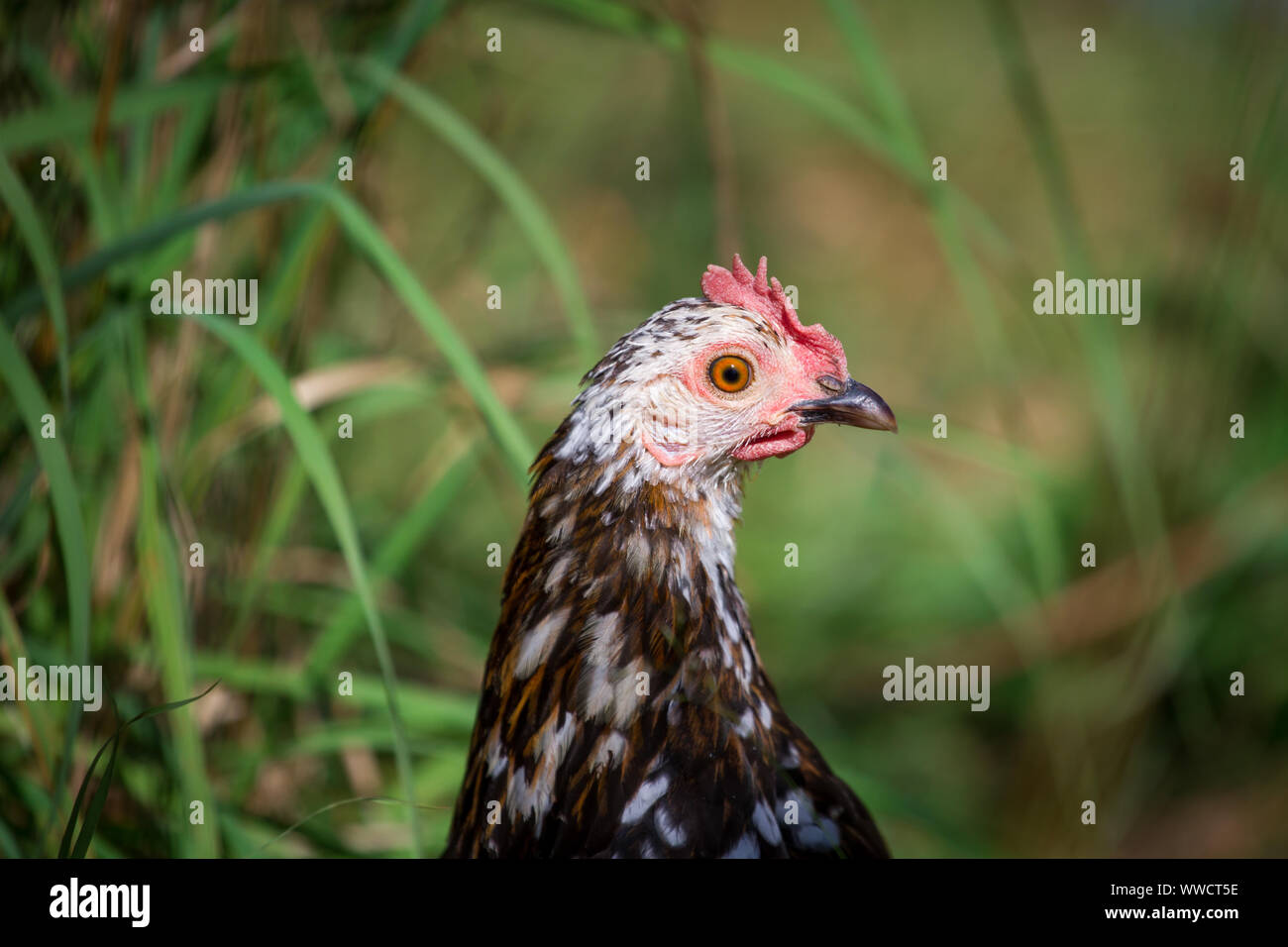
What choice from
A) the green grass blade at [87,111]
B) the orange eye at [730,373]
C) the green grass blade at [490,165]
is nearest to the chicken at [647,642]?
the orange eye at [730,373]

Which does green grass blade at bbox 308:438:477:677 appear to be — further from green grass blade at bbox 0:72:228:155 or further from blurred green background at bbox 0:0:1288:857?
green grass blade at bbox 0:72:228:155

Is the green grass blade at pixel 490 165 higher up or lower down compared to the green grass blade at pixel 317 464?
higher up

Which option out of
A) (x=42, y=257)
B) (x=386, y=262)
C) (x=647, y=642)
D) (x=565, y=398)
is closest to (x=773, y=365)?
(x=647, y=642)

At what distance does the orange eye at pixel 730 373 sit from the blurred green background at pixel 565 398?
0.26m

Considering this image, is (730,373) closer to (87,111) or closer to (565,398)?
(565,398)

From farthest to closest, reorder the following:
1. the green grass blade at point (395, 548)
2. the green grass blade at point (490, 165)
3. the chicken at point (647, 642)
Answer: the green grass blade at point (395, 548) < the green grass blade at point (490, 165) < the chicken at point (647, 642)

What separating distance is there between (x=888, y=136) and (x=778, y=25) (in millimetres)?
1924

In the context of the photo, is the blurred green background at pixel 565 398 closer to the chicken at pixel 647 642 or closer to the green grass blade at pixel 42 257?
the green grass blade at pixel 42 257

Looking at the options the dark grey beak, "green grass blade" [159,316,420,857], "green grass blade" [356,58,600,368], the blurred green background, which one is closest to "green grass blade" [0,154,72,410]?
the blurred green background

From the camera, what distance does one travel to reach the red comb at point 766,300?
1063 mm

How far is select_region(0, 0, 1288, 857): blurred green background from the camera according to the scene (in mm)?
1253

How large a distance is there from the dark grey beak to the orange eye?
71 mm
